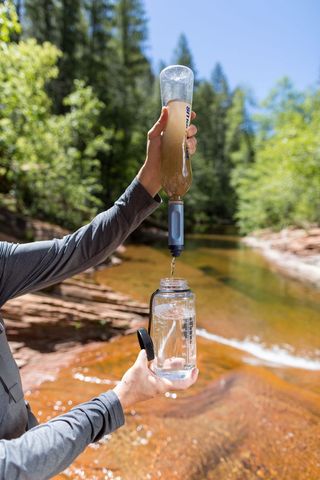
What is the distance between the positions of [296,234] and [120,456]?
64.8ft

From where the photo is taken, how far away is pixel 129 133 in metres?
24.1

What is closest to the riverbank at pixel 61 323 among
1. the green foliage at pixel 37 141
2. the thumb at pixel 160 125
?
the thumb at pixel 160 125

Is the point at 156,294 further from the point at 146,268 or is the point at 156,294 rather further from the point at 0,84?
the point at 146,268

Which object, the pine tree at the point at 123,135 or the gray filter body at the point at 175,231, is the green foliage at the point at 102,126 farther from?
the gray filter body at the point at 175,231

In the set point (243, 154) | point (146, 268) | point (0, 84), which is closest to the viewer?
point (0, 84)

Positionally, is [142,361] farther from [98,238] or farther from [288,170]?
[288,170]

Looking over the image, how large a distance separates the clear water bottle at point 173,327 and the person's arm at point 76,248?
37 centimetres

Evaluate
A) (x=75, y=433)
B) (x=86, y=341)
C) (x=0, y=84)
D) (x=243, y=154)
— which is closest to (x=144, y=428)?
(x=86, y=341)

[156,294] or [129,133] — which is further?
[129,133]

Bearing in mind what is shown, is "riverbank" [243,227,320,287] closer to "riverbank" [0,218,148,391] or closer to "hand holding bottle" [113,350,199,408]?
"riverbank" [0,218,148,391]

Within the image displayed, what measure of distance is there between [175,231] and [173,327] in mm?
702

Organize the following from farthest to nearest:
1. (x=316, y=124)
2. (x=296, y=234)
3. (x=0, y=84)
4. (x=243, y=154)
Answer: (x=243, y=154)
(x=296, y=234)
(x=316, y=124)
(x=0, y=84)

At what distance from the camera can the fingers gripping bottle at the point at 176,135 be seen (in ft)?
5.57

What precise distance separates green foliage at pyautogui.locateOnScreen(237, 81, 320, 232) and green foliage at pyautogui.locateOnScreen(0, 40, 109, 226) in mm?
9105
